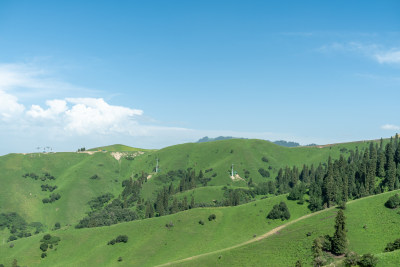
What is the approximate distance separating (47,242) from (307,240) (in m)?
116

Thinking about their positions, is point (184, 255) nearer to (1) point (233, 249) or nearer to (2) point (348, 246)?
(1) point (233, 249)

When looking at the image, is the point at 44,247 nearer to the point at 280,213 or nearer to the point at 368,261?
the point at 280,213

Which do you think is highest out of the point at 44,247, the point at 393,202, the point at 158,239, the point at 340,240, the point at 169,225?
the point at 393,202

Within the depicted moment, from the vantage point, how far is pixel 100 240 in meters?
143

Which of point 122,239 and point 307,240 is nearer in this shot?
point 307,240

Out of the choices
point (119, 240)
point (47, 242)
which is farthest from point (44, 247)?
point (119, 240)

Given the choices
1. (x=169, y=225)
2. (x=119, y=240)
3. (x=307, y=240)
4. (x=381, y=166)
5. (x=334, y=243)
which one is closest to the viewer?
(x=334, y=243)

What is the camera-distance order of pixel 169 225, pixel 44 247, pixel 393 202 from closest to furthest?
pixel 393 202, pixel 169 225, pixel 44 247

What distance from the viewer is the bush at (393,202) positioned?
109688 millimetres

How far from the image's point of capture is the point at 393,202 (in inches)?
Answer: 4338

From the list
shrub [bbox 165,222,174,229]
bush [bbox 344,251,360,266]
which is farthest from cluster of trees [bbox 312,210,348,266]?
shrub [bbox 165,222,174,229]

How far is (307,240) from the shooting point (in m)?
92.6

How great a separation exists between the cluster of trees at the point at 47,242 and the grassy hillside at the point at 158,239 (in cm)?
207

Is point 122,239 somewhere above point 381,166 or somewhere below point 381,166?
below
